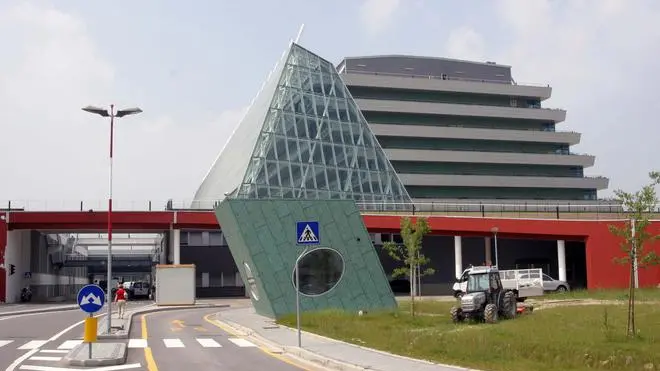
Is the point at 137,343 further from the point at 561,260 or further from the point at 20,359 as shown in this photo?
the point at 561,260

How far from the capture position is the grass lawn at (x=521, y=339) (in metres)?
13.9

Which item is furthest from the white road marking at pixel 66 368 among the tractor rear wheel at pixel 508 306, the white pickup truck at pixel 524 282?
the white pickup truck at pixel 524 282

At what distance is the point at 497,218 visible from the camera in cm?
5588

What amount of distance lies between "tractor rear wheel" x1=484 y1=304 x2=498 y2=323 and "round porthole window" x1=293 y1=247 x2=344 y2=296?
8432mm

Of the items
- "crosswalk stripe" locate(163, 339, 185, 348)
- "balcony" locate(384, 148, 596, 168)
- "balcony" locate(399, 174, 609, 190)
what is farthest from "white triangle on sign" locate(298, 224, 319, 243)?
"balcony" locate(384, 148, 596, 168)

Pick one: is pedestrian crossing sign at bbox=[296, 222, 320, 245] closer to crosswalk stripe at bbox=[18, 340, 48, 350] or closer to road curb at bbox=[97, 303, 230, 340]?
road curb at bbox=[97, 303, 230, 340]

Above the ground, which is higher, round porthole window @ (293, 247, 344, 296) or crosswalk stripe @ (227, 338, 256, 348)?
round porthole window @ (293, 247, 344, 296)

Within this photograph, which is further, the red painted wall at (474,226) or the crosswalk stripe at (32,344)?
the red painted wall at (474,226)

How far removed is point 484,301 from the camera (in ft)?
82.1

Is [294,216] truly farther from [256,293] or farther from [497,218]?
[497,218]

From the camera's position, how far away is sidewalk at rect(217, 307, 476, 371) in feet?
45.7

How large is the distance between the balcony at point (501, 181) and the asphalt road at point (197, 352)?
6408 cm

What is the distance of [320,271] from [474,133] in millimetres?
64358

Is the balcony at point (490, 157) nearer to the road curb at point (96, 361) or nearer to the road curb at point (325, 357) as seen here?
the road curb at point (325, 357)
